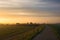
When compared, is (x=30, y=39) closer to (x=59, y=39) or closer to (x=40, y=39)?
(x=40, y=39)

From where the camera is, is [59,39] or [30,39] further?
[59,39]

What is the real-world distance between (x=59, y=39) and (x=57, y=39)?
26cm

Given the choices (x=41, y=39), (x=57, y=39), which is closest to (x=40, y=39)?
(x=41, y=39)

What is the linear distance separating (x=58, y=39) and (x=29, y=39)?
3.96 m

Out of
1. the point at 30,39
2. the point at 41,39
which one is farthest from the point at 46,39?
the point at 30,39

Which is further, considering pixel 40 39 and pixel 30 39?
→ pixel 40 39

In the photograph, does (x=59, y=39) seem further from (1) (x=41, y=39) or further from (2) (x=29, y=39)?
(2) (x=29, y=39)

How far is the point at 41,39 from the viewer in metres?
25.0

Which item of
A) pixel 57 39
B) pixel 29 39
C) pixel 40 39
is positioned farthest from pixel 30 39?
pixel 57 39

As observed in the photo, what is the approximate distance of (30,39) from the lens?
23.2 m

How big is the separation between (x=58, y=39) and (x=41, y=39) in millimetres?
2063

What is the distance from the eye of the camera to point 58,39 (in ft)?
82.1

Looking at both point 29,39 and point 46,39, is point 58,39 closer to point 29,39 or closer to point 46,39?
point 46,39

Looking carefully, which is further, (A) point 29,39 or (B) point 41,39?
(B) point 41,39
